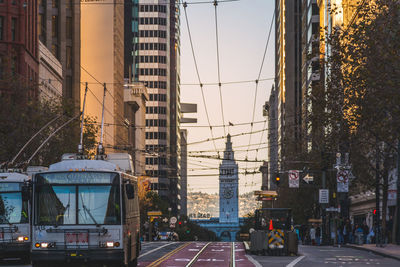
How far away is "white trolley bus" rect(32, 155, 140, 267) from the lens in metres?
25.1

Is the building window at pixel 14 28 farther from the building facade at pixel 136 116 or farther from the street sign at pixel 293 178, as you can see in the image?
the building facade at pixel 136 116

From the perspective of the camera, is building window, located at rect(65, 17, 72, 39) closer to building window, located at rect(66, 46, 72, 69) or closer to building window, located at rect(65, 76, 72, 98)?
building window, located at rect(66, 46, 72, 69)

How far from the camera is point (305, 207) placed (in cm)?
9931

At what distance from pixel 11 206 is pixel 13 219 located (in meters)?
0.54

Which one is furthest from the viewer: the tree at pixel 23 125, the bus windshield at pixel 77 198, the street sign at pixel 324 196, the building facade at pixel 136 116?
the building facade at pixel 136 116

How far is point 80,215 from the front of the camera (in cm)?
2534

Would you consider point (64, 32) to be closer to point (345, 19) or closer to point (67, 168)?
point (345, 19)

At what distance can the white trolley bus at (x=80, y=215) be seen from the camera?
82.5ft

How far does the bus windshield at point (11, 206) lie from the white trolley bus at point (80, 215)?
311 inches

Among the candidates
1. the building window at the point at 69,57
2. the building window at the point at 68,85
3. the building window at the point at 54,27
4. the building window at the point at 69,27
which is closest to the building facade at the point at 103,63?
the building window at the point at 69,27

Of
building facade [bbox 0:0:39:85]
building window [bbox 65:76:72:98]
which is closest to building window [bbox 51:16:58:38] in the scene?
building window [bbox 65:76:72:98]

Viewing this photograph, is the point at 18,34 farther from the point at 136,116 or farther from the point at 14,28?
the point at 136,116

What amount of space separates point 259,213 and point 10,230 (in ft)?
48.9

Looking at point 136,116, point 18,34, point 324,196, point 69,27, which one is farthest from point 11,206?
point 136,116
